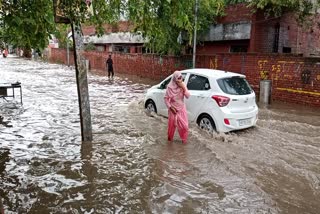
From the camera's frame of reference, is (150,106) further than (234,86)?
Yes

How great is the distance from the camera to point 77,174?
600cm

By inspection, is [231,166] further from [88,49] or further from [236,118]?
[88,49]

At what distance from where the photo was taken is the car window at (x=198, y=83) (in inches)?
338

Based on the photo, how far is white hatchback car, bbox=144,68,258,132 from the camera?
8.09m

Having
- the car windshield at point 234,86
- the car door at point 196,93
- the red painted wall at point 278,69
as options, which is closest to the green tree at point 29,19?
the car door at point 196,93

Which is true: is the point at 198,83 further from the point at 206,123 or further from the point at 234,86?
the point at 206,123

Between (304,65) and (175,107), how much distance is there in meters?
7.44

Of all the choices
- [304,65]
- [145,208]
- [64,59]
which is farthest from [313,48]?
[64,59]

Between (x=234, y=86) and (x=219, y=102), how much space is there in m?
0.66

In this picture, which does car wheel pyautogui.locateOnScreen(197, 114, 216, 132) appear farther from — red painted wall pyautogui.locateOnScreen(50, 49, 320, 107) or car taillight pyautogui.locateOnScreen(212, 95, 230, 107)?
red painted wall pyautogui.locateOnScreen(50, 49, 320, 107)

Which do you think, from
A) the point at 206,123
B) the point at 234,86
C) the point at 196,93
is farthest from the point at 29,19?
the point at 234,86

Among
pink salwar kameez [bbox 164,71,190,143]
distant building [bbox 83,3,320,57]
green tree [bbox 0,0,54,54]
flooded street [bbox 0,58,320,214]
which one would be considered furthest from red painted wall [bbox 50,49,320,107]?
green tree [bbox 0,0,54,54]

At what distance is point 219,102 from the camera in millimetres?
8062

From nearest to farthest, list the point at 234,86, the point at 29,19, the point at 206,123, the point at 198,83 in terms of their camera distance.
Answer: the point at 29,19 → the point at 234,86 → the point at 206,123 → the point at 198,83
